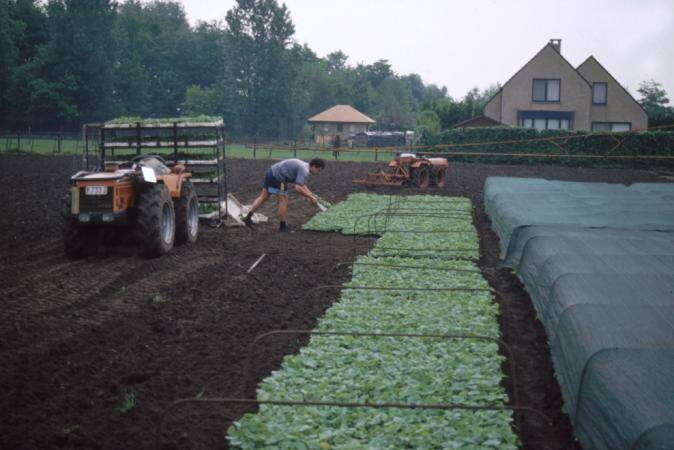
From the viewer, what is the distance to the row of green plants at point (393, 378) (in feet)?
18.3

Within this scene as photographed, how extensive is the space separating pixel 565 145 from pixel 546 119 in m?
12.2

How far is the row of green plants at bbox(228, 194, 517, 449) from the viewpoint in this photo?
18.3 feet

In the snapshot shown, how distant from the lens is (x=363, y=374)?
6.95 meters

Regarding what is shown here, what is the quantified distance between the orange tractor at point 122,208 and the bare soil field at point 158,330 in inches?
13.4

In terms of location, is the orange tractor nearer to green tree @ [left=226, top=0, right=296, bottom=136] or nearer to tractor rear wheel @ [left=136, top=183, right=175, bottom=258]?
tractor rear wheel @ [left=136, top=183, right=175, bottom=258]

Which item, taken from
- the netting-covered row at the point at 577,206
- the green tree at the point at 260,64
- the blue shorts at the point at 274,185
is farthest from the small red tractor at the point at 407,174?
the green tree at the point at 260,64

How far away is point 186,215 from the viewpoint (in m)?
13.8

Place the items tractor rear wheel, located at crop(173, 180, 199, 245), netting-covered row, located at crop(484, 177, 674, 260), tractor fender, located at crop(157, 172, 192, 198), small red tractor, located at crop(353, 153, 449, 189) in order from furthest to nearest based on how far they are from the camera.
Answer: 1. small red tractor, located at crop(353, 153, 449, 189)
2. tractor rear wheel, located at crop(173, 180, 199, 245)
3. tractor fender, located at crop(157, 172, 192, 198)
4. netting-covered row, located at crop(484, 177, 674, 260)

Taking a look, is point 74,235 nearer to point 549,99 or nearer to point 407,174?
point 407,174

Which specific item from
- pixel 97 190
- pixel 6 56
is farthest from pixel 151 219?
pixel 6 56

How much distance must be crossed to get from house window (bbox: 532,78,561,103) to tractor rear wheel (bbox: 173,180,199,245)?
44.5 meters

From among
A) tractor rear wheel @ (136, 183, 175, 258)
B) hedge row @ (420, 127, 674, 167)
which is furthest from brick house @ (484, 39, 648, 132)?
tractor rear wheel @ (136, 183, 175, 258)

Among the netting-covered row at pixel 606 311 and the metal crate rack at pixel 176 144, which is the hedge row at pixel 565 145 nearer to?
the metal crate rack at pixel 176 144

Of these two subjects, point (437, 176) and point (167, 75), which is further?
point (167, 75)
